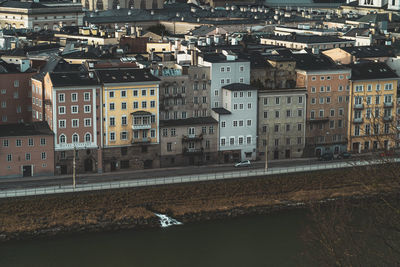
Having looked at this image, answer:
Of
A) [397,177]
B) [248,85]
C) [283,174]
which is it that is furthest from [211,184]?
[397,177]

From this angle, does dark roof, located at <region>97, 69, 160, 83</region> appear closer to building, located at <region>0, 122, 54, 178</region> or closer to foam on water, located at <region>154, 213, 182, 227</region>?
building, located at <region>0, 122, 54, 178</region>

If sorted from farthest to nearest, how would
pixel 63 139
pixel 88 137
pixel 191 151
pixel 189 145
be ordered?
1. pixel 189 145
2. pixel 191 151
3. pixel 88 137
4. pixel 63 139

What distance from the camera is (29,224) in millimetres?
37938

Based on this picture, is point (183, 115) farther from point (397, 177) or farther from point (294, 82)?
point (397, 177)

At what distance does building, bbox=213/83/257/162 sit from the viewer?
46.3 meters

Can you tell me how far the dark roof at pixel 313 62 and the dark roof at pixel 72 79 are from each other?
465 inches

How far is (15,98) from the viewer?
155 ft

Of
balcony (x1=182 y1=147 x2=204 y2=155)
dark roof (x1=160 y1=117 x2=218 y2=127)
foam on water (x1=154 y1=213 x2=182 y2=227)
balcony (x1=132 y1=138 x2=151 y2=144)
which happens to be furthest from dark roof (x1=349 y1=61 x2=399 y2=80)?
foam on water (x1=154 y1=213 x2=182 y2=227)

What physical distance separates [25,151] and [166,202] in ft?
22.9

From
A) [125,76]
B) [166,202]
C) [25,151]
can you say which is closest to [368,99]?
[125,76]

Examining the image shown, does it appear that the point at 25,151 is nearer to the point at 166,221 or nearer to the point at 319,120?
the point at 166,221

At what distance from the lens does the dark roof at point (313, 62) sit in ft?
161

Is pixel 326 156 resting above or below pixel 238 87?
below

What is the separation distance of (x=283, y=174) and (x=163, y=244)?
954 centimetres
